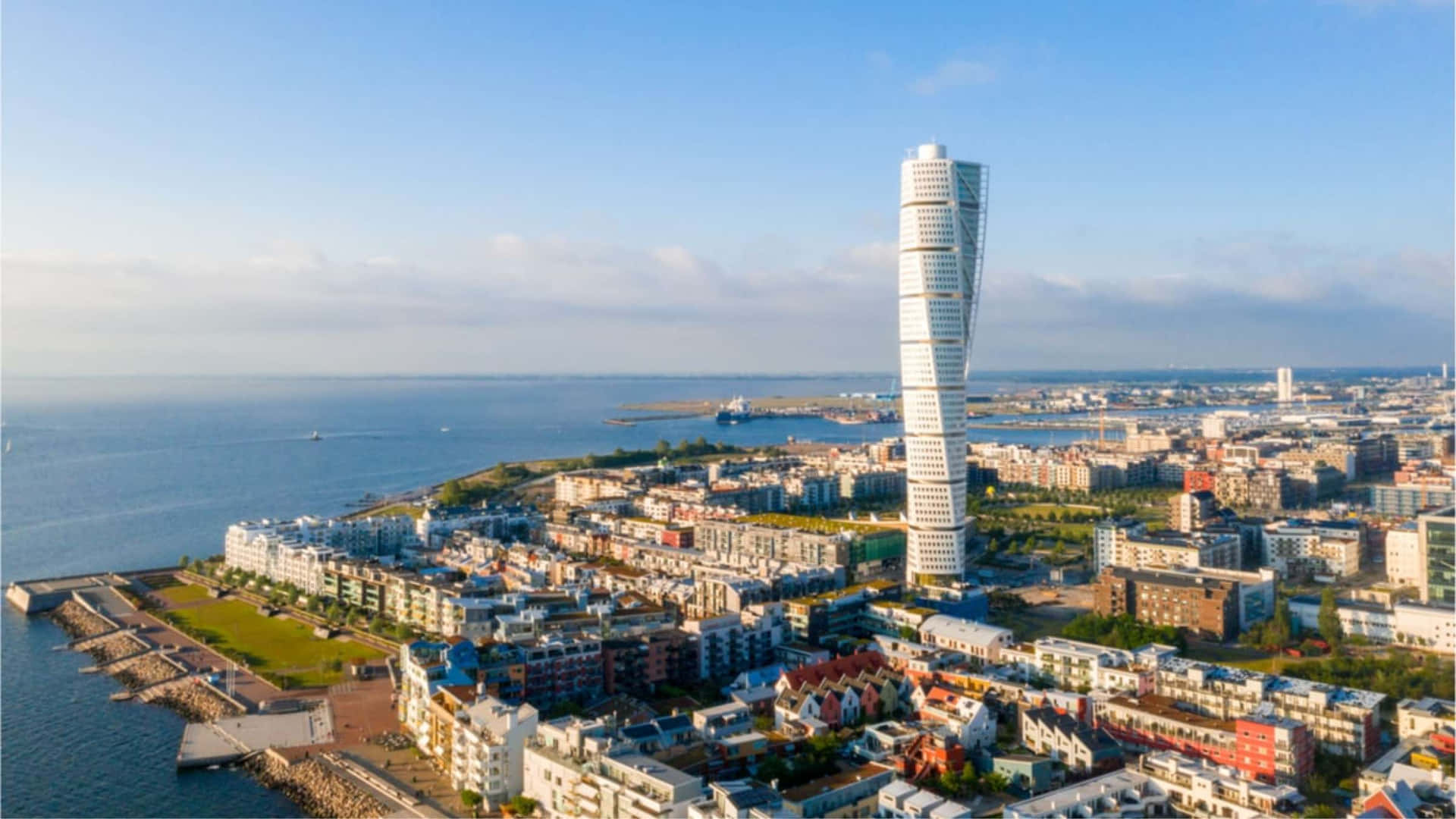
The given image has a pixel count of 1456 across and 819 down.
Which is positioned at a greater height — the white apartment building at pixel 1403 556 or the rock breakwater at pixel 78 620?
the white apartment building at pixel 1403 556

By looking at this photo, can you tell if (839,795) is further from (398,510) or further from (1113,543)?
(398,510)

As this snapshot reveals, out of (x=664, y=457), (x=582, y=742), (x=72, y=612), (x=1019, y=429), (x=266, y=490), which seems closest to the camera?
(x=582, y=742)

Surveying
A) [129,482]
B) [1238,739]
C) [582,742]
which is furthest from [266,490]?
[1238,739]

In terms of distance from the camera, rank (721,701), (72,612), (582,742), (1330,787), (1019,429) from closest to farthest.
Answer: (582,742)
(1330,787)
(721,701)
(72,612)
(1019,429)

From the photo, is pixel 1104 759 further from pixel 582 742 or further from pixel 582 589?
pixel 582 589

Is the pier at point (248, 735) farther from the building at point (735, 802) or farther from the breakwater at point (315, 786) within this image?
the building at point (735, 802)

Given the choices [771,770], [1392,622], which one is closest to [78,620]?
[771,770]

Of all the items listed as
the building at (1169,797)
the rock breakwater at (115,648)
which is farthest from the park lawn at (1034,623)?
the rock breakwater at (115,648)
